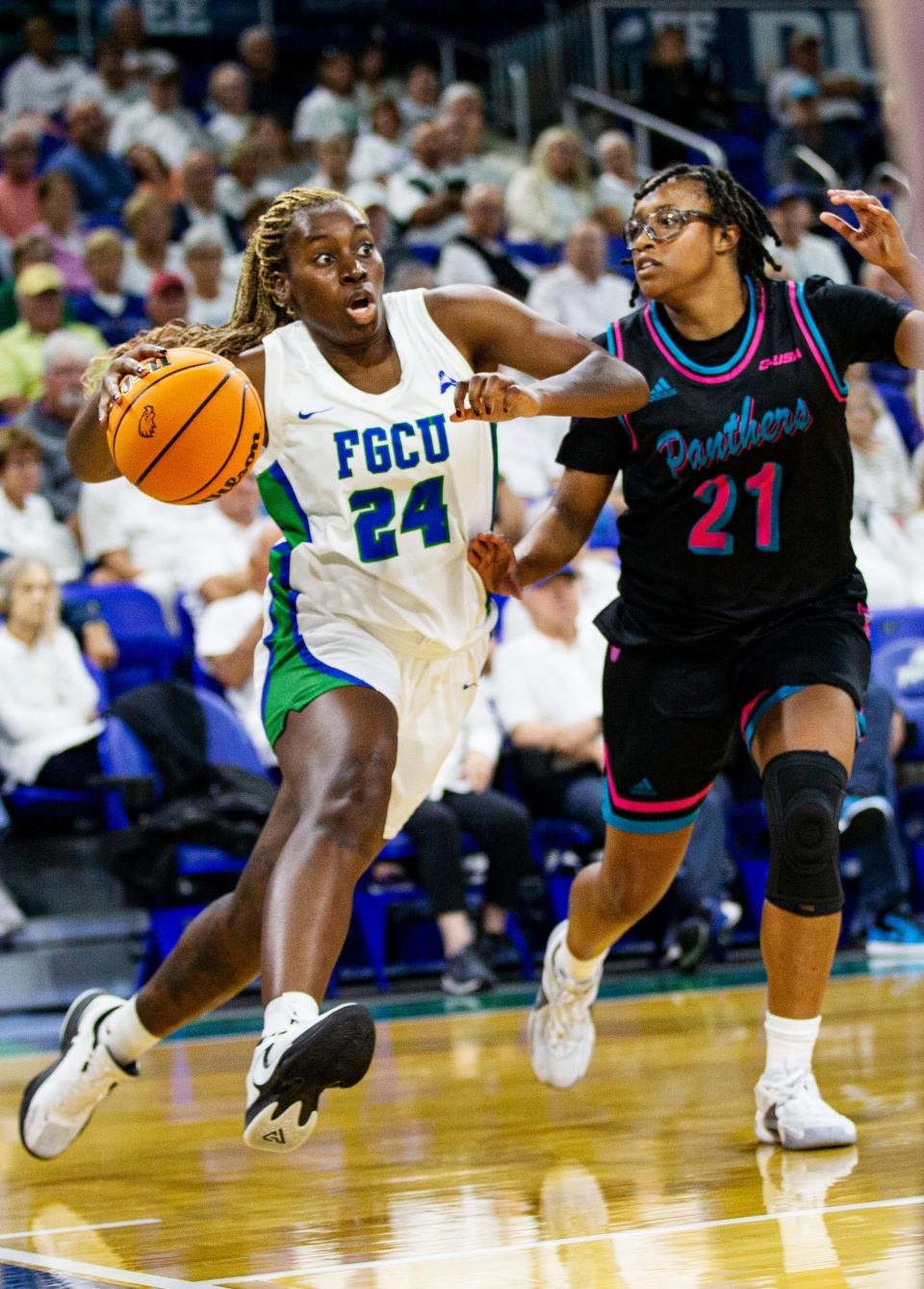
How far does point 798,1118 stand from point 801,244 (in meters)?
10.1

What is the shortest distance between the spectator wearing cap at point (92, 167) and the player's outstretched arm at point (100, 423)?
8.41 m

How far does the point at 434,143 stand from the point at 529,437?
11.4ft

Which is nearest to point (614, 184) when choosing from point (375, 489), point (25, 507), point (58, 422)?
point (58, 422)

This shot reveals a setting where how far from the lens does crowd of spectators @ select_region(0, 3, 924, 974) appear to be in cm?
766

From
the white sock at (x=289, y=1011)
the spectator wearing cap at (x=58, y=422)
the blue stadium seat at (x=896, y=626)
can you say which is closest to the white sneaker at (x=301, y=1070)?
the white sock at (x=289, y=1011)

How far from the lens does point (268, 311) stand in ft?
13.5

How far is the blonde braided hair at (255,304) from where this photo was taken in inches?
152

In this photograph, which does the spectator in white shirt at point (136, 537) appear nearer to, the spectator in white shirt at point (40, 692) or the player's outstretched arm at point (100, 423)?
the spectator in white shirt at point (40, 692)

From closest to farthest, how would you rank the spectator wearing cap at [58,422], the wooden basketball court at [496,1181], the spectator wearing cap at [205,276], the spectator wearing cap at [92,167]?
the wooden basketball court at [496,1181] < the spectator wearing cap at [58,422] < the spectator wearing cap at [205,276] < the spectator wearing cap at [92,167]

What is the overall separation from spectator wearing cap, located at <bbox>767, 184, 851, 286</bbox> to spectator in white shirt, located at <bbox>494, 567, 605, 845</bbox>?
500cm

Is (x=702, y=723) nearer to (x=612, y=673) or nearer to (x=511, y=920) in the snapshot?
(x=612, y=673)

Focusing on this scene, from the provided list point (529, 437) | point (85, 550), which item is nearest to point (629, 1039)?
point (85, 550)

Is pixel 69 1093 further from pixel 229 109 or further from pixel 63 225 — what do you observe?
pixel 229 109

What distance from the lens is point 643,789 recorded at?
425 cm
